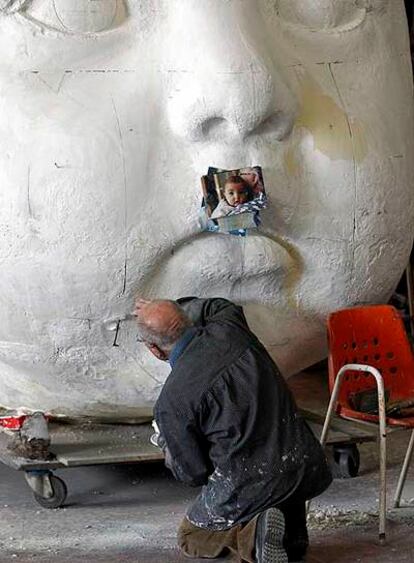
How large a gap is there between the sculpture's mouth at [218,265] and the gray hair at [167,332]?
22 centimetres

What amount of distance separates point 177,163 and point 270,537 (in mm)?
1178

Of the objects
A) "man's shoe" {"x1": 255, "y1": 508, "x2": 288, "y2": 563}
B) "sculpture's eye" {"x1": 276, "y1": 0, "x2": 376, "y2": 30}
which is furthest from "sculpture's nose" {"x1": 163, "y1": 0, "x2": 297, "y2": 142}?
"man's shoe" {"x1": 255, "y1": 508, "x2": 288, "y2": 563}

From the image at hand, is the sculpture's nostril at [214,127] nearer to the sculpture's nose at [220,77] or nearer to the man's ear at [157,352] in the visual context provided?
the sculpture's nose at [220,77]

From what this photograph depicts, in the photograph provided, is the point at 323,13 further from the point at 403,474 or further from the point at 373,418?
the point at 403,474

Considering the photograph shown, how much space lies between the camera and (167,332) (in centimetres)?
348

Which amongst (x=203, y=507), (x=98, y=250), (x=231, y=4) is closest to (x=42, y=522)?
(x=203, y=507)

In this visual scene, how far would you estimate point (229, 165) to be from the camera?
3621 millimetres

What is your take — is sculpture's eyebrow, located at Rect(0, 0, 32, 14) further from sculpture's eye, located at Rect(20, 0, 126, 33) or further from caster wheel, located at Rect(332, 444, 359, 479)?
caster wheel, located at Rect(332, 444, 359, 479)

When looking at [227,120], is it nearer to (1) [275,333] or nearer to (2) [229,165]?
(2) [229,165]

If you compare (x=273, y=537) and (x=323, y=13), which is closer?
(x=273, y=537)

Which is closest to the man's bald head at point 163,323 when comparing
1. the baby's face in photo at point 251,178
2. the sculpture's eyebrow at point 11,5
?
the baby's face in photo at point 251,178

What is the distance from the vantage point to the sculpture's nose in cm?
354

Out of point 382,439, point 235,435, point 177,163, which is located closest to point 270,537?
point 235,435

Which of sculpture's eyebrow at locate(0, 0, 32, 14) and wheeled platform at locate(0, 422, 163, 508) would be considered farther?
wheeled platform at locate(0, 422, 163, 508)
